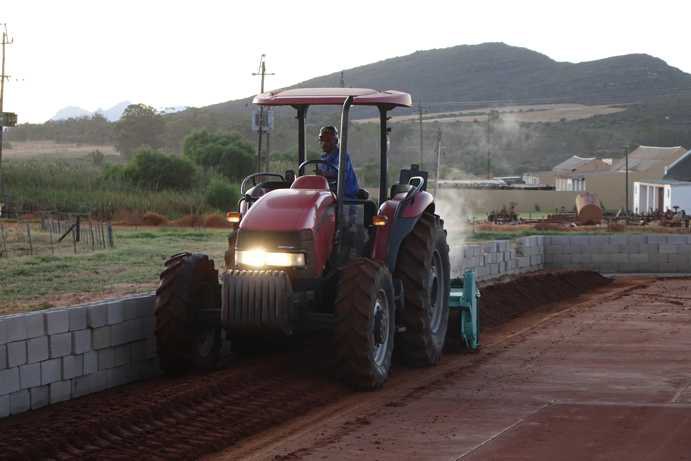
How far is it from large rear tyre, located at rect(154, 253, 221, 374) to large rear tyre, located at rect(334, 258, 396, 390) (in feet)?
4.51

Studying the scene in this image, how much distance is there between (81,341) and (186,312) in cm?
110

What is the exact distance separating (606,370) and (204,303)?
441cm

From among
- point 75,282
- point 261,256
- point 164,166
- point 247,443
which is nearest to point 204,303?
point 261,256

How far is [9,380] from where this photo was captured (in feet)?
33.0

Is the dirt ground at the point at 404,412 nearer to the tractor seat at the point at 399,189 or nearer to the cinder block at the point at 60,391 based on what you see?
the cinder block at the point at 60,391

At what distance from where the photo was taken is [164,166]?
6538 centimetres

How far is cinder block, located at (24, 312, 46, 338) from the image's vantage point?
10.3 metres

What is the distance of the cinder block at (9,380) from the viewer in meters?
9.97

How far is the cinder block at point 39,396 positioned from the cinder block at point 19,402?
0.17 feet

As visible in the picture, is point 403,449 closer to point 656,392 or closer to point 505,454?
point 505,454

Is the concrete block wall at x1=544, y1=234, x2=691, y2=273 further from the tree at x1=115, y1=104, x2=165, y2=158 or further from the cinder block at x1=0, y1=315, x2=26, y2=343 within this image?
the tree at x1=115, y1=104, x2=165, y2=158

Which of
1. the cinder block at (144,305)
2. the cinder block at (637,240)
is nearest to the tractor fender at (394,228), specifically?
the cinder block at (144,305)

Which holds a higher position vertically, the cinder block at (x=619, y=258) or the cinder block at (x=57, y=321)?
the cinder block at (x=57, y=321)

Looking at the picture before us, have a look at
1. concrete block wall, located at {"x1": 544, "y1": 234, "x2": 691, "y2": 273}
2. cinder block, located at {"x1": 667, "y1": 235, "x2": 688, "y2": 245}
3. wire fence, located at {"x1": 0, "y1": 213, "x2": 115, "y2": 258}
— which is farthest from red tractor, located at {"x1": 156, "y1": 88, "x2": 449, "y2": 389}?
wire fence, located at {"x1": 0, "y1": 213, "x2": 115, "y2": 258}
